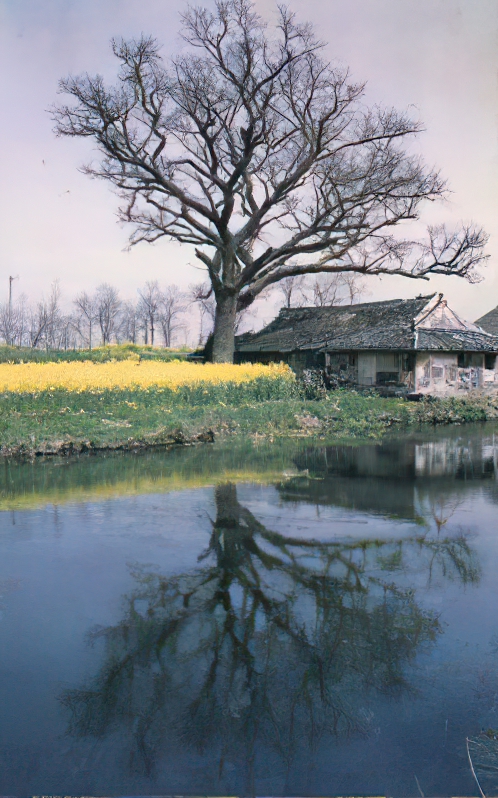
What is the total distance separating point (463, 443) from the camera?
17.1 m

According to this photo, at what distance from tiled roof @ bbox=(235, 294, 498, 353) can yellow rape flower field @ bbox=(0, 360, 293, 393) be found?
6.98m

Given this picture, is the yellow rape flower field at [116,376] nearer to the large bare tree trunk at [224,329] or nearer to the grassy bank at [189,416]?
the grassy bank at [189,416]

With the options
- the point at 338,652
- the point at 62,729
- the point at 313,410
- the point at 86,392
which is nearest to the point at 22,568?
the point at 62,729

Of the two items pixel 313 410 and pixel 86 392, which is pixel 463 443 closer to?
pixel 313 410

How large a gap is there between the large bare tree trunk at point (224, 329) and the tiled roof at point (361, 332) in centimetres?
369

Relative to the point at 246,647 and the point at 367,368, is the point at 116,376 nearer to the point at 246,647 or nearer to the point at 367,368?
the point at 367,368

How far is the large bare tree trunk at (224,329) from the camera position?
114ft

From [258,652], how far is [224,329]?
31257mm

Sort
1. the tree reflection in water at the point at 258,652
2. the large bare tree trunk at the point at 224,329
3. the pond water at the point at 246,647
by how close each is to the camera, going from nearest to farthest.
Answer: the pond water at the point at 246,647
the tree reflection in water at the point at 258,652
the large bare tree trunk at the point at 224,329

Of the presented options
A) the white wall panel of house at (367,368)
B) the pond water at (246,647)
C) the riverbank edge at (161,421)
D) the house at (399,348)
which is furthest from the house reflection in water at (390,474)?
the white wall panel of house at (367,368)

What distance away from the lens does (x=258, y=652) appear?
4.28 m

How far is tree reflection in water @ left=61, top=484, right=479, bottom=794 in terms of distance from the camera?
342cm

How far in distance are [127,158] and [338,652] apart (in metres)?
30.3

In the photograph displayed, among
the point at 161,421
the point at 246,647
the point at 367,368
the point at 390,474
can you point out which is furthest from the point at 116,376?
the point at 246,647
